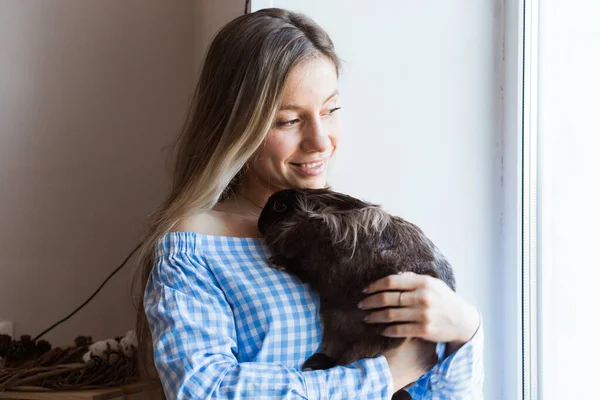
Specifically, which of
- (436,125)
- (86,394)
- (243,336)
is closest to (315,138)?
(243,336)

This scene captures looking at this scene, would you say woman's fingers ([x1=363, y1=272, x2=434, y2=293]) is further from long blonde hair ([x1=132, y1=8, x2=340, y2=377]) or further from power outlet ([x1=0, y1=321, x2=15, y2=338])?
power outlet ([x1=0, y1=321, x2=15, y2=338])

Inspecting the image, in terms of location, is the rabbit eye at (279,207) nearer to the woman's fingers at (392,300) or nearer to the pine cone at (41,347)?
the woman's fingers at (392,300)

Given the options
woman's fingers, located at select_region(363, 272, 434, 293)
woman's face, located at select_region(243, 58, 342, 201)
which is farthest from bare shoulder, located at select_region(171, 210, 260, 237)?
woman's fingers, located at select_region(363, 272, 434, 293)

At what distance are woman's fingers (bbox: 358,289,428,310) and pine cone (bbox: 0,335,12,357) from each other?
1111 mm

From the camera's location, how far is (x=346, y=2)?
5.41 ft

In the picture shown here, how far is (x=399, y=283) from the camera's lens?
45.0 inches

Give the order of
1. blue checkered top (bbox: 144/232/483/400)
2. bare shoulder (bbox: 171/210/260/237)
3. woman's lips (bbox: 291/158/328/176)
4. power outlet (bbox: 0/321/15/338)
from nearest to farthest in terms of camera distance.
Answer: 1. blue checkered top (bbox: 144/232/483/400)
2. bare shoulder (bbox: 171/210/260/237)
3. woman's lips (bbox: 291/158/328/176)
4. power outlet (bbox: 0/321/15/338)

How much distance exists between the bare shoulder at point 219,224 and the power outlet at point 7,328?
0.98m

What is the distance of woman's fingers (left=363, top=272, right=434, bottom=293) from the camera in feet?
3.74

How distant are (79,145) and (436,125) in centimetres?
108

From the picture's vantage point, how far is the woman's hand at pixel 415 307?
1.13m
